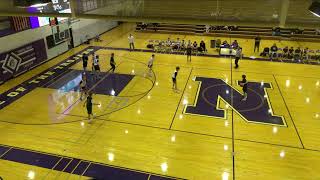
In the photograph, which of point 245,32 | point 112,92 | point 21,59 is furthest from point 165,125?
point 245,32

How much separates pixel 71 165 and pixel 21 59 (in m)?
11.8

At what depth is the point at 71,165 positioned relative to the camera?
10.2m

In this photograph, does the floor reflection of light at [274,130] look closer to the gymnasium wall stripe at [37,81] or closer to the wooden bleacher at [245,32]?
the gymnasium wall stripe at [37,81]

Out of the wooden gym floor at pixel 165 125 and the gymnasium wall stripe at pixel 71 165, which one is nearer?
the gymnasium wall stripe at pixel 71 165

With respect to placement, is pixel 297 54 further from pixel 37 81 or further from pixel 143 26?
pixel 37 81

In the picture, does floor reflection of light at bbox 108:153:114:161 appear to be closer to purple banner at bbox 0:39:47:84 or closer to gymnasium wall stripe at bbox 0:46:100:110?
gymnasium wall stripe at bbox 0:46:100:110

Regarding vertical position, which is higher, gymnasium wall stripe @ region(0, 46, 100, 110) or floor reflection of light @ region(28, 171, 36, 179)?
gymnasium wall stripe @ region(0, 46, 100, 110)

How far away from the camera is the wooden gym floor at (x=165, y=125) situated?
1011 cm

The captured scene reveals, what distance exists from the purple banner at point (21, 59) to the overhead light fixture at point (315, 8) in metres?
17.7

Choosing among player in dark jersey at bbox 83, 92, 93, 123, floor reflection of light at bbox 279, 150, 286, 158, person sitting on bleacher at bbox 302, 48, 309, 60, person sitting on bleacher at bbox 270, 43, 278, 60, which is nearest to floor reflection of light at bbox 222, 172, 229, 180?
floor reflection of light at bbox 279, 150, 286, 158

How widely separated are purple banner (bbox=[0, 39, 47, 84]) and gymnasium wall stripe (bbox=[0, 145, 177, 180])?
8276 mm

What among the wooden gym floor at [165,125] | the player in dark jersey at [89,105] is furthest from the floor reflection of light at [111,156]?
the player in dark jersey at [89,105]

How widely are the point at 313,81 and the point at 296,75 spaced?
1.23m

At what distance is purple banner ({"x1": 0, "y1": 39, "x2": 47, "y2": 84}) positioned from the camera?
17672 millimetres
